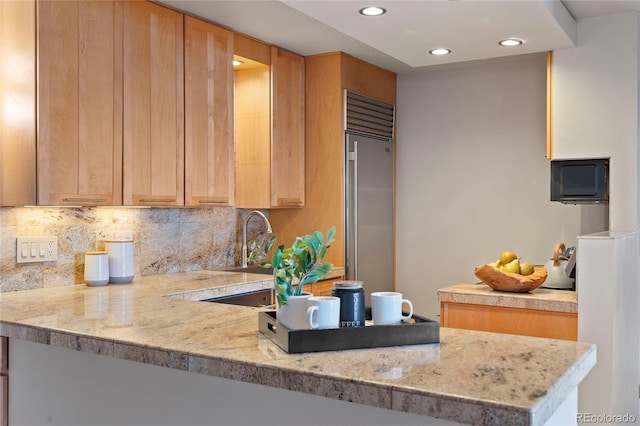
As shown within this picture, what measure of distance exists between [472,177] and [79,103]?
9.78 ft

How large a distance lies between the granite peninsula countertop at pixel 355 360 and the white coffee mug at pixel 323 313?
0.23 ft

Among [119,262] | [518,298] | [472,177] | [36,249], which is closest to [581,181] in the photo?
[518,298]

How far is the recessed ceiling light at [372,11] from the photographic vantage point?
8.75ft

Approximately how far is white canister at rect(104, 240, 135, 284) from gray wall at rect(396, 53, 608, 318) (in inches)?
98.2

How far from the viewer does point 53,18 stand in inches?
102

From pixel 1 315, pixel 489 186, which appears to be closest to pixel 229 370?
pixel 1 315

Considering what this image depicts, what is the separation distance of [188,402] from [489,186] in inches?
137

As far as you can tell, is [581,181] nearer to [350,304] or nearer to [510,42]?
[510,42]

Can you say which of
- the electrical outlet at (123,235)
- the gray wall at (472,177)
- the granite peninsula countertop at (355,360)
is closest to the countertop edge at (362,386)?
the granite peninsula countertop at (355,360)

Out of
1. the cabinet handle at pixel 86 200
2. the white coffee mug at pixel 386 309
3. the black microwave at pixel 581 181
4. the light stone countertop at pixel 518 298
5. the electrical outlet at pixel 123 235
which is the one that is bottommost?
the light stone countertop at pixel 518 298

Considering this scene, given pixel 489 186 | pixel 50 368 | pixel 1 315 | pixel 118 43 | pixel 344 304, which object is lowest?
pixel 50 368

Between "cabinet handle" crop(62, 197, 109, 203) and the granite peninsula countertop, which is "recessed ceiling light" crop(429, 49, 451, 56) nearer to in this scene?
"cabinet handle" crop(62, 197, 109, 203)

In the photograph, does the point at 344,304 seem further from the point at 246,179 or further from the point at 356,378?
the point at 246,179

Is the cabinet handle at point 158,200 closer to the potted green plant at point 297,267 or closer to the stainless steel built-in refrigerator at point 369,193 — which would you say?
the stainless steel built-in refrigerator at point 369,193
